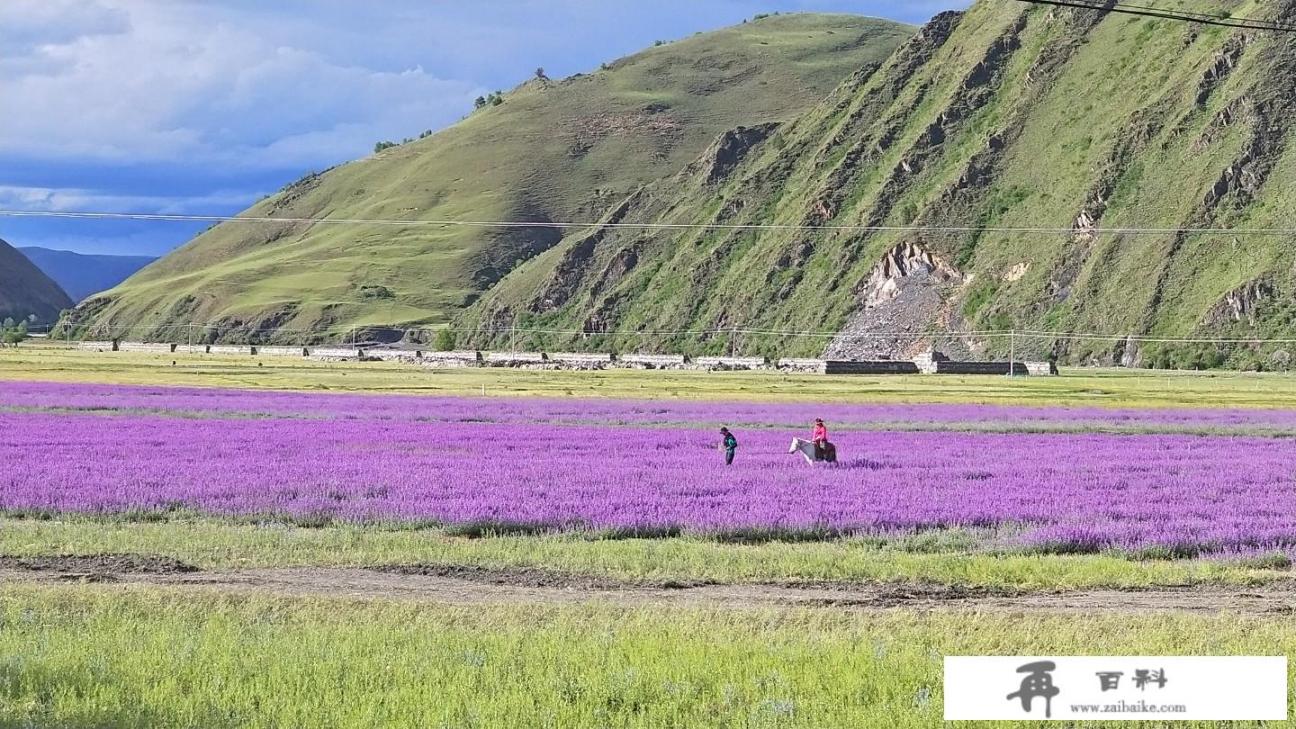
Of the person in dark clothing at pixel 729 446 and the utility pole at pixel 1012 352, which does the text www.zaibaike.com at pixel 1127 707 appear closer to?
the person in dark clothing at pixel 729 446

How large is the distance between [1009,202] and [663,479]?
394 feet

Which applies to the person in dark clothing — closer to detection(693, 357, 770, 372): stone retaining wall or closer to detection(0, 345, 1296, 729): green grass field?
detection(0, 345, 1296, 729): green grass field

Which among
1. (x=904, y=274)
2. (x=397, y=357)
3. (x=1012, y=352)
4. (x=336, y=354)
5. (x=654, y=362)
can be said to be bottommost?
(x=654, y=362)

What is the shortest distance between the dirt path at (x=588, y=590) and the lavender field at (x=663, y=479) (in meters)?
3.51

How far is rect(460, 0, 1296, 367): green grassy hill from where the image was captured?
11600 cm

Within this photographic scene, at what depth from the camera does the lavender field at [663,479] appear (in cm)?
2205

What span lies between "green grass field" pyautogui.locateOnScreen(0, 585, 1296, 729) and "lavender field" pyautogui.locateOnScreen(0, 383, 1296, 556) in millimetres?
6809

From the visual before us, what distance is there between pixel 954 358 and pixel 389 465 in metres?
102

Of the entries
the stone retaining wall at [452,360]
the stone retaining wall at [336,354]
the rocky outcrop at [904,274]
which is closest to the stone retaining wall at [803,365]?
the rocky outcrop at [904,274]

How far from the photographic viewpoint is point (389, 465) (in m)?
31.1

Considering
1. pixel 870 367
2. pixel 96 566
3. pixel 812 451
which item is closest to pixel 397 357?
pixel 870 367

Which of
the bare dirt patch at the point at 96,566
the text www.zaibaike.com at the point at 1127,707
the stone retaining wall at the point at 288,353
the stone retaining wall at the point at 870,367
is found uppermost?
the stone retaining wall at the point at 288,353

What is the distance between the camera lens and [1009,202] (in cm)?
14112

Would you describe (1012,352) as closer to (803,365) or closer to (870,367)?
(870,367)
